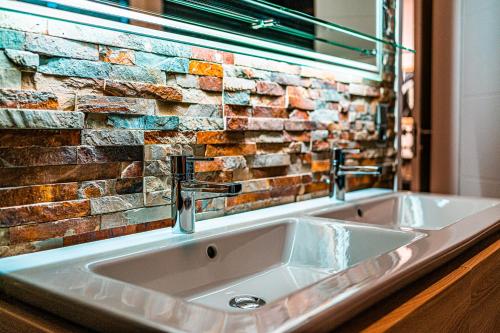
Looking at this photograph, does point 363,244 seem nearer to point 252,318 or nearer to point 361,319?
point 361,319

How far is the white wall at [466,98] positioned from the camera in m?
1.84

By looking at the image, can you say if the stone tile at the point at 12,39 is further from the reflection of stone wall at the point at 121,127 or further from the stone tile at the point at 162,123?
the stone tile at the point at 162,123

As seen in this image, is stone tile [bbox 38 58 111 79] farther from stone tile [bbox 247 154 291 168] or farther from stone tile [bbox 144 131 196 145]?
stone tile [bbox 247 154 291 168]

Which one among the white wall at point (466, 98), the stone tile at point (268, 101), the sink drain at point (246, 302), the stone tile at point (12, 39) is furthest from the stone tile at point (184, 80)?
the white wall at point (466, 98)

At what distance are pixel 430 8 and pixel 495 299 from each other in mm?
1330

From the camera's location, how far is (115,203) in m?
1.00

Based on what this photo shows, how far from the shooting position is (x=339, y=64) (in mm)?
1585

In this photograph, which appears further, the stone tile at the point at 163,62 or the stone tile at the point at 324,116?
the stone tile at the point at 324,116

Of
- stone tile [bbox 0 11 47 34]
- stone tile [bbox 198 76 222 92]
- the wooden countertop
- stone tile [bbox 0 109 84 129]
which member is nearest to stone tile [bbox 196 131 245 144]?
stone tile [bbox 198 76 222 92]

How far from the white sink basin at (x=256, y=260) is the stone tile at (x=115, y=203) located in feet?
Answer: 0.56

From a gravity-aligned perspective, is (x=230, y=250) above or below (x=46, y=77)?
below

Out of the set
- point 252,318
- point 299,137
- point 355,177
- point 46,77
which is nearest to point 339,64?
point 299,137

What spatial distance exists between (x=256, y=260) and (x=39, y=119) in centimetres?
55

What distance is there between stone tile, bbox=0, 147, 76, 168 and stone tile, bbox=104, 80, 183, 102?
151 millimetres
